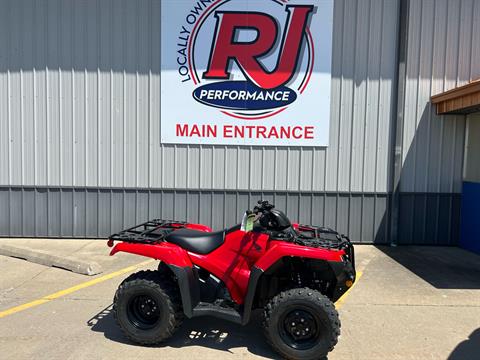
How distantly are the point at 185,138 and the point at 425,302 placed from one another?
5.60 m

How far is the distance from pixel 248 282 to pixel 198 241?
671mm

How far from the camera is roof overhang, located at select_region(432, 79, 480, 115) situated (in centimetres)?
708

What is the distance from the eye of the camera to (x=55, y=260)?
657cm

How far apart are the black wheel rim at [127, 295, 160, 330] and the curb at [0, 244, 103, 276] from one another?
2572 millimetres

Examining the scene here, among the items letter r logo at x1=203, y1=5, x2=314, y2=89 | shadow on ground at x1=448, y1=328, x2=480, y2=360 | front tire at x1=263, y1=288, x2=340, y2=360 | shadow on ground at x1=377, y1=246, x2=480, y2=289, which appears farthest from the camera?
letter r logo at x1=203, y1=5, x2=314, y2=89

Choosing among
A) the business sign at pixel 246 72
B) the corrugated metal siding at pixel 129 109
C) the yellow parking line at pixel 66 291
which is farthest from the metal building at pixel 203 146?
the yellow parking line at pixel 66 291

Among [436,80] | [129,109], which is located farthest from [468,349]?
[129,109]

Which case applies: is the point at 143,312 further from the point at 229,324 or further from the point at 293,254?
the point at 293,254

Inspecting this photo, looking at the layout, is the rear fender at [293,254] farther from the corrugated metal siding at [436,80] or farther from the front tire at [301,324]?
the corrugated metal siding at [436,80]

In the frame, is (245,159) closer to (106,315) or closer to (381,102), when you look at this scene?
(381,102)

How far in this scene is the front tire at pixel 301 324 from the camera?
353 cm

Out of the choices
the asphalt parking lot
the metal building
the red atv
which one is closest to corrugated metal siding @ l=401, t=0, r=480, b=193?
the metal building

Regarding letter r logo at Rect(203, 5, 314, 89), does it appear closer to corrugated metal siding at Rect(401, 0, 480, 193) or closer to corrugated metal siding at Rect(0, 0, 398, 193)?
corrugated metal siding at Rect(0, 0, 398, 193)

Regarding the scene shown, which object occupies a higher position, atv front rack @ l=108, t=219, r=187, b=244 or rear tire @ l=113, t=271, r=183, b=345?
atv front rack @ l=108, t=219, r=187, b=244
